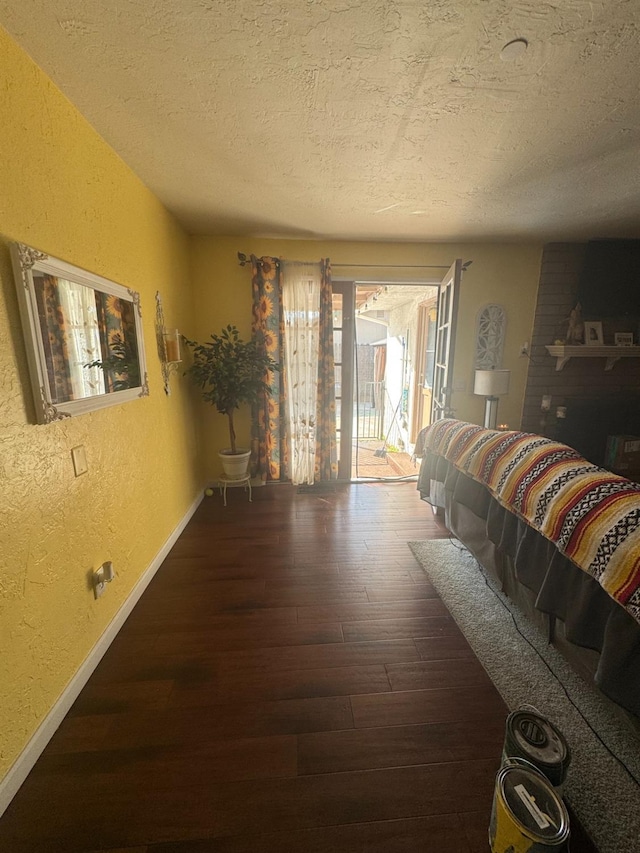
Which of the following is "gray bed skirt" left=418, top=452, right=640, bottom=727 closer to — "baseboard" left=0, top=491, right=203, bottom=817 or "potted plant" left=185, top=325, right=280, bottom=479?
"potted plant" left=185, top=325, right=280, bottom=479

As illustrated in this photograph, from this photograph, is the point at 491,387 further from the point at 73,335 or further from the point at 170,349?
the point at 73,335

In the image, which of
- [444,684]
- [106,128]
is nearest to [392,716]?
[444,684]

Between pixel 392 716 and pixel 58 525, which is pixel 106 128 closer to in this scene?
pixel 58 525

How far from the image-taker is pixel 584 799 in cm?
103

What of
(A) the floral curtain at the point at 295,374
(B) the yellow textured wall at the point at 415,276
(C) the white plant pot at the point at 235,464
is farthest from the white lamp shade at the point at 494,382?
(C) the white plant pot at the point at 235,464

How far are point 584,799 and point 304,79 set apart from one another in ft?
8.77

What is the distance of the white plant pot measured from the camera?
3.05 m

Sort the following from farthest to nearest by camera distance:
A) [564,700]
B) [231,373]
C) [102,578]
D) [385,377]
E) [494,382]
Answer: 1. [385,377]
2. [494,382]
3. [231,373]
4. [102,578]
5. [564,700]

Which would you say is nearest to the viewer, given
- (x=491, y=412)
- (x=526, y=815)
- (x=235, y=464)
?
(x=526, y=815)

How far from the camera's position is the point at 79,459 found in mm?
1430

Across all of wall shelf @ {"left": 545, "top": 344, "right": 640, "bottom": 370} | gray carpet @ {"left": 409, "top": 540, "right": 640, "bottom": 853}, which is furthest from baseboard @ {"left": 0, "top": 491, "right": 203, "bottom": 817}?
wall shelf @ {"left": 545, "top": 344, "right": 640, "bottom": 370}

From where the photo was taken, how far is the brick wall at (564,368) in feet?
10.9

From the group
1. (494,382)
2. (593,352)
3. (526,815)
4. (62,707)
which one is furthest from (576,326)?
Result: (62,707)

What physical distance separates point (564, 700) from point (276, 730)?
1.15 m
